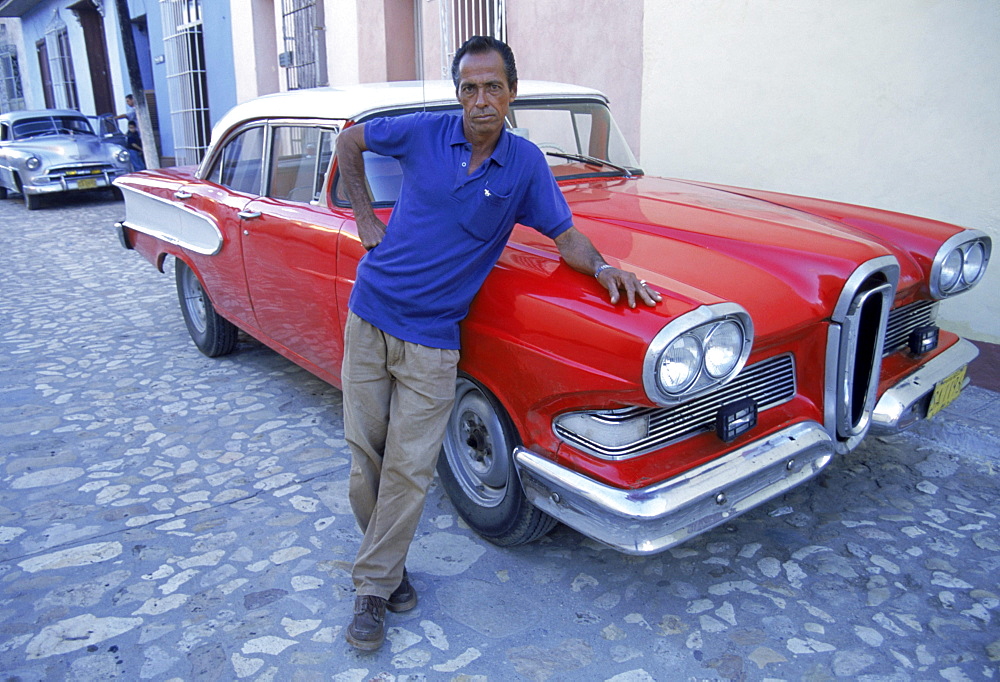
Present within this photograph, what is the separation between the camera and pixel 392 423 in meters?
2.36

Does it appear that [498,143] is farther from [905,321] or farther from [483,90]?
[905,321]

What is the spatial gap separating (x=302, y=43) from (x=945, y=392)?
9.43m

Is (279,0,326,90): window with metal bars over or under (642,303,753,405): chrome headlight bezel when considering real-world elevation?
over

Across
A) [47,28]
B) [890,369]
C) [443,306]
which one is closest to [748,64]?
[890,369]

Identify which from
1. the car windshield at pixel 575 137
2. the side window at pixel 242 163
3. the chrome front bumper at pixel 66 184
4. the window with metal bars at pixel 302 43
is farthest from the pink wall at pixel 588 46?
the chrome front bumper at pixel 66 184

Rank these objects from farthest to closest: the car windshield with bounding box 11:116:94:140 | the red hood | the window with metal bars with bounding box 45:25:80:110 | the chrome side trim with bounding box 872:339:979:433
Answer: the window with metal bars with bounding box 45:25:80:110 < the car windshield with bounding box 11:116:94:140 < the chrome side trim with bounding box 872:339:979:433 < the red hood

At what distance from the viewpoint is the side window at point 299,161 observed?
11.5 ft

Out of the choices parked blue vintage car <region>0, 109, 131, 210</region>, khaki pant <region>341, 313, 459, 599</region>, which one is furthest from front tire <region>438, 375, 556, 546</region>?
parked blue vintage car <region>0, 109, 131, 210</region>

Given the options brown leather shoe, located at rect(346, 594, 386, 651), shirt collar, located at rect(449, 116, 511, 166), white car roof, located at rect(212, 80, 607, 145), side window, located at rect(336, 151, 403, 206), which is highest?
white car roof, located at rect(212, 80, 607, 145)

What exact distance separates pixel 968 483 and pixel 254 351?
4021 millimetres

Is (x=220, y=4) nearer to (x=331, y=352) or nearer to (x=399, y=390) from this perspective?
(x=331, y=352)

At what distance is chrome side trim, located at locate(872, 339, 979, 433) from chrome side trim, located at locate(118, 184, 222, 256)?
3310mm

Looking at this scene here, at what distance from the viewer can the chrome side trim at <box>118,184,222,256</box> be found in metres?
4.40

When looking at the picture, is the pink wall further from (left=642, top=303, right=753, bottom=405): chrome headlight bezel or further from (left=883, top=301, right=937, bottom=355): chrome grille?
(left=642, top=303, right=753, bottom=405): chrome headlight bezel
